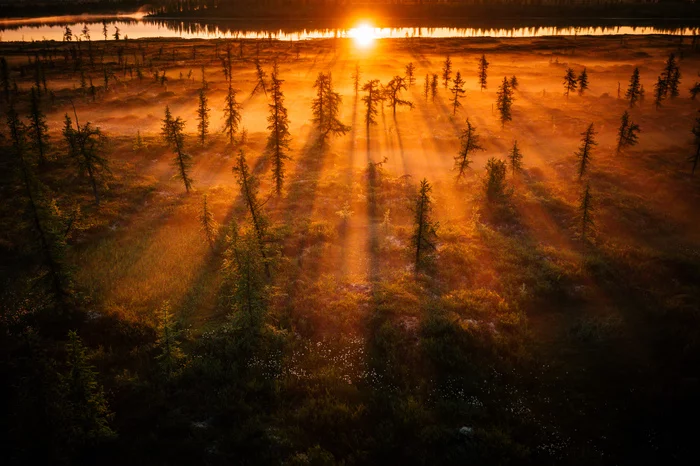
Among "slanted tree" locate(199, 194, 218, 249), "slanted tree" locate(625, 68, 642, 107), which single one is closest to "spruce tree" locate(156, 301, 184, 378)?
"slanted tree" locate(199, 194, 218, 249)

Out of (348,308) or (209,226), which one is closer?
(348,308)

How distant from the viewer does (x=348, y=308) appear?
20.4 metres

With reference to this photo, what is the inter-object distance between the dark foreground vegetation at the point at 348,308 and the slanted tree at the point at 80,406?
0.24ft

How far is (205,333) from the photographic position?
1845 cm

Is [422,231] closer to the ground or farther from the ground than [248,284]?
farther from the ground

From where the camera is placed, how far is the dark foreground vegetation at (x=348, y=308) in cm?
1351

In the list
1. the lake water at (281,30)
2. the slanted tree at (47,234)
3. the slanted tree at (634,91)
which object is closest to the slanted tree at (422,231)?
the slanted tree at (47,234)

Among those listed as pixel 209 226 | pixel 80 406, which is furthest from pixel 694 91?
pixel 80 406

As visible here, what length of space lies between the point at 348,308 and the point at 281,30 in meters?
169

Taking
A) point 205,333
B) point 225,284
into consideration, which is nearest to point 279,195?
point 225,284

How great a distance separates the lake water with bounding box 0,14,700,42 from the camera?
485ft

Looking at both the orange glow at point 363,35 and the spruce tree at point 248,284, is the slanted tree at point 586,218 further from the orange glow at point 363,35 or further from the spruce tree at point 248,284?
the orange glow at point 363,35

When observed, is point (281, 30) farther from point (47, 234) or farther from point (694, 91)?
point (47, 234)

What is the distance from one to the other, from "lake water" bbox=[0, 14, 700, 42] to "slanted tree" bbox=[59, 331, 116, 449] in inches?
5778
